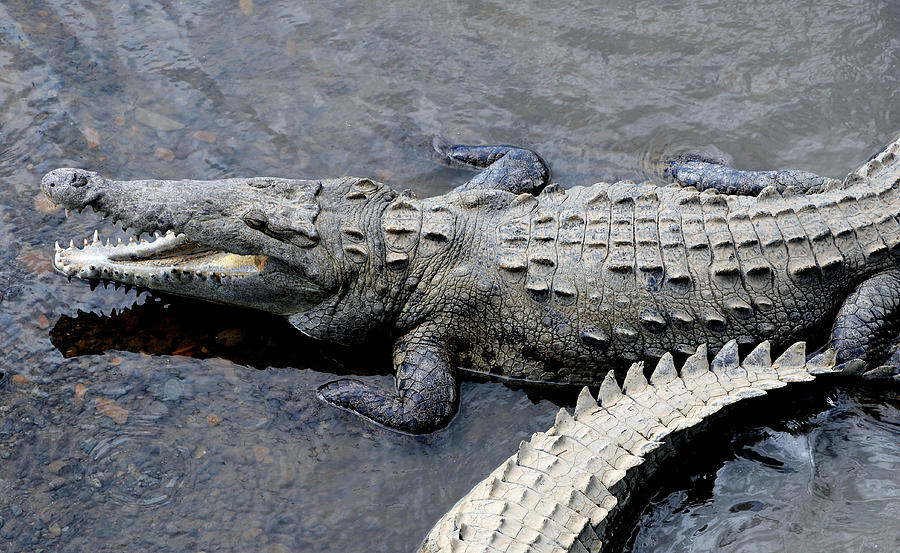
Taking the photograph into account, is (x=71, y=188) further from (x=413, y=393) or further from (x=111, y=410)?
(x=413, y=393)

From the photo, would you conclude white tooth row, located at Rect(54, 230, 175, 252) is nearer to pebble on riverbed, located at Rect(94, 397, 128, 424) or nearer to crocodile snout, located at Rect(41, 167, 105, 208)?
crocodile snout, located at Rect(41, 167, 105, 208)

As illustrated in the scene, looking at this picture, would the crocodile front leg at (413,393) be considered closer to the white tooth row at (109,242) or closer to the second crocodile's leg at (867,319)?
the white tooth row at (109,242)

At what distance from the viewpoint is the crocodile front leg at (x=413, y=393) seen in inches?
194

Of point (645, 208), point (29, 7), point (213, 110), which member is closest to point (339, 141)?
point (213, 110)

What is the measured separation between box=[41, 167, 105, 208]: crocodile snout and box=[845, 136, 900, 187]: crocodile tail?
412cm

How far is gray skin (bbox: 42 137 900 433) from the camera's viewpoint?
4918 millimetres

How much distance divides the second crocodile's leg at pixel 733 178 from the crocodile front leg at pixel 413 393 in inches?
79.9

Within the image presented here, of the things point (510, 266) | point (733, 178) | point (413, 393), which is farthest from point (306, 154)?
point (733, 178)

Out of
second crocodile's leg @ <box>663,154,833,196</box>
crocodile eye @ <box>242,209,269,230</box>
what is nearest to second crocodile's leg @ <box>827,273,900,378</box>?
second crocodile's leg @ <box>663,154,833,196</box>

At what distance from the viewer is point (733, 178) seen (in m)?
5.88

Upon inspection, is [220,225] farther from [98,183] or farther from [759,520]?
[759,520]

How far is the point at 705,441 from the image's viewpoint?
4613 mm

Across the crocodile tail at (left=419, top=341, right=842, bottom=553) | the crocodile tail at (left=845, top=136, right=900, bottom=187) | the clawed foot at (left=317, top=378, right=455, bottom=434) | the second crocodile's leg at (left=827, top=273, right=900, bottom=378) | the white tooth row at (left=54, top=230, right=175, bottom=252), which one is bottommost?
the clawed foot at (left=317, top=378, right=455, bottom=434)

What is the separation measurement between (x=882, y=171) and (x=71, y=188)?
14.5ft
